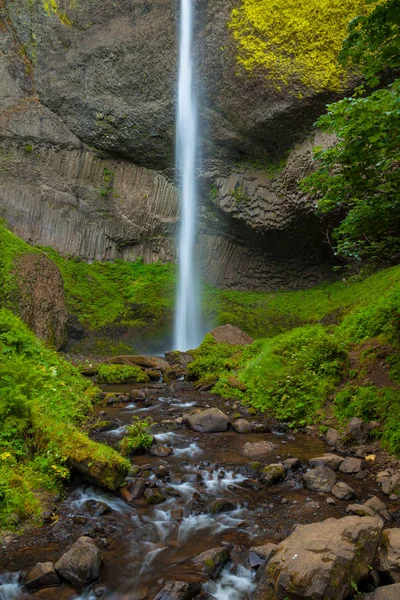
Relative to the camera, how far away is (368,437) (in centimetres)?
607

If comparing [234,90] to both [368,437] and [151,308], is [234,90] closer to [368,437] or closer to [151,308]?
[151,308]

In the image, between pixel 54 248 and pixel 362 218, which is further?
pixel 54 248

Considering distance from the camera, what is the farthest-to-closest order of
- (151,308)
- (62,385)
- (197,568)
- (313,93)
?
(151,308)
(313,93)
(62,385)
(197,568)

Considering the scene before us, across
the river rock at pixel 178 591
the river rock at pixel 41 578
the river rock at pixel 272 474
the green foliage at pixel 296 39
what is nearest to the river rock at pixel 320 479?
the river rock at pixel 272 474

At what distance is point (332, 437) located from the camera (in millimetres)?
6375

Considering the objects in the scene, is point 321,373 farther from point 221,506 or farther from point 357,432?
point 221,506

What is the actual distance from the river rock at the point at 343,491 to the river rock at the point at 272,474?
656mm

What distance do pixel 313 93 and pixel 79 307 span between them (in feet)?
51.6

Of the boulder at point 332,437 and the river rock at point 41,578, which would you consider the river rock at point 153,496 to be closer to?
the river rock at point 41,578

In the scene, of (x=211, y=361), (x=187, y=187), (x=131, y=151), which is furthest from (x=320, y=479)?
(x=131, y=151)

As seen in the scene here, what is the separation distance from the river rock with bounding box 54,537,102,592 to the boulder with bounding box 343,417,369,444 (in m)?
4.06

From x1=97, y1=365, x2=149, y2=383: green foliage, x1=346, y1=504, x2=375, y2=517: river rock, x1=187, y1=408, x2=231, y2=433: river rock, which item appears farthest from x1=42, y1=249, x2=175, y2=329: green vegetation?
x1=346, y1=504, x2=375, y2=517: river rock

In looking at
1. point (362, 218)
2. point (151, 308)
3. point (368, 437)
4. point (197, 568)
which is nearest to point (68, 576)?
point (197, 568)

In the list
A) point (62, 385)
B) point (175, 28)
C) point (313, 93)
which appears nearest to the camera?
point (62, 385)
